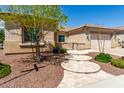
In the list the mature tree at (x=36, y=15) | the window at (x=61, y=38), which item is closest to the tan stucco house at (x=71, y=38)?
the window at (x=61, y=38)

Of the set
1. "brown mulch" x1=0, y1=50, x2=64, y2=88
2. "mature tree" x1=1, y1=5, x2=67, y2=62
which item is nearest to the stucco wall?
"mature tree" x1=1, y1=5, x2=67, y2=62

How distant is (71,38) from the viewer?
70.4ft

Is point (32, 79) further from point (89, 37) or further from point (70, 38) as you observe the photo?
point (70, 38)

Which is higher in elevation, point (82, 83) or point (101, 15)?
point (101, 15)

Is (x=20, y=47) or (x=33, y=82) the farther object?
(x=20, y=47)

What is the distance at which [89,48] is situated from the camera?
58.4 feet

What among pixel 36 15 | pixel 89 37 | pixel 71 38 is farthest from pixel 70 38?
pixel 36 15

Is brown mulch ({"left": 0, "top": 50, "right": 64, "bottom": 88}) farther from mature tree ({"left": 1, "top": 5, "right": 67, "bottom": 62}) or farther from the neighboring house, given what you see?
the neighboring house

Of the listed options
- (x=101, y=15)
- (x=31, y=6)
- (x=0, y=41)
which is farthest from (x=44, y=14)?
(x=0, y=41)

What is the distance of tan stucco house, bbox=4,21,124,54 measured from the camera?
13031 millimetres

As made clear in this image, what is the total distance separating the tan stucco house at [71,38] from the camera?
42.8ft

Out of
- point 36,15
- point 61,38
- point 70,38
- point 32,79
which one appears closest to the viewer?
point 32,79
